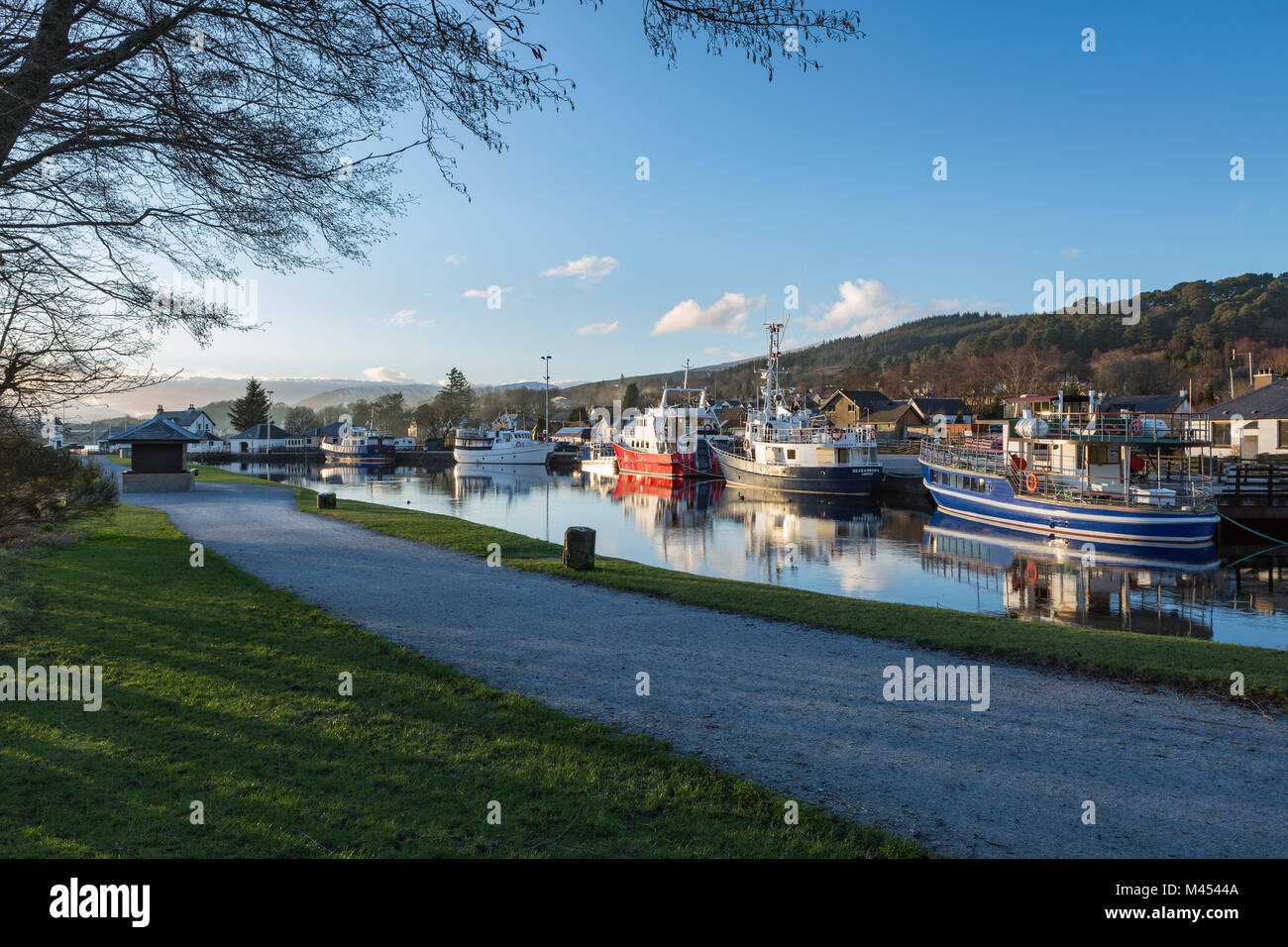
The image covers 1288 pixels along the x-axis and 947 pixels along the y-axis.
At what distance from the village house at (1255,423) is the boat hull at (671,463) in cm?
3671

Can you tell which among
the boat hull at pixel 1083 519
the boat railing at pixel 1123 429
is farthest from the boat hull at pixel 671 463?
the boat railing at pixel 1123 429

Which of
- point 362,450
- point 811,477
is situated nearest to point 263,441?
point 362,450

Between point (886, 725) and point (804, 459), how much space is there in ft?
155

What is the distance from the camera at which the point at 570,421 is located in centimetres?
14650

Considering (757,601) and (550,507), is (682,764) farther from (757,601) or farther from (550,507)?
(550,507)

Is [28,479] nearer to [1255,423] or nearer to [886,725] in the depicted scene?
[886,725]

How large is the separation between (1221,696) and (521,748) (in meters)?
7.23

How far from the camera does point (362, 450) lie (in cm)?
10312

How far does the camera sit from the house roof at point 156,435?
34.3 meters

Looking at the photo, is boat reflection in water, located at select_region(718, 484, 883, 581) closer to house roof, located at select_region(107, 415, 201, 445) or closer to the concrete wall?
the concrete wall

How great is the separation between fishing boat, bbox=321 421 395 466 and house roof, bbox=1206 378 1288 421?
300 ft

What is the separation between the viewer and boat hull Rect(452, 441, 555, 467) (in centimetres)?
9019

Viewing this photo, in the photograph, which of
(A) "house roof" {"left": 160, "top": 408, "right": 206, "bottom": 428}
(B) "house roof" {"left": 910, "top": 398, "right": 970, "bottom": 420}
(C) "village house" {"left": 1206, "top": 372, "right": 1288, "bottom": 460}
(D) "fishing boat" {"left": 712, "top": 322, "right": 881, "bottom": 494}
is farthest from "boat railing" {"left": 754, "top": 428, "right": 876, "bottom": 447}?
(A) "house roof" {"left": 160, "top": 408, "right": 206, "bottom": 428}

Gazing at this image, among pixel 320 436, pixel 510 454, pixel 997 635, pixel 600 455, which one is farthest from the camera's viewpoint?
pixel 320 436
